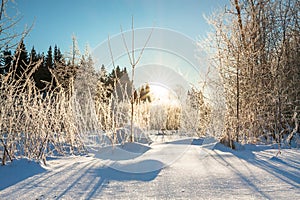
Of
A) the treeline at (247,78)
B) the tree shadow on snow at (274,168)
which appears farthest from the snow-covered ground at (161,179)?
the treeline at (247,78)

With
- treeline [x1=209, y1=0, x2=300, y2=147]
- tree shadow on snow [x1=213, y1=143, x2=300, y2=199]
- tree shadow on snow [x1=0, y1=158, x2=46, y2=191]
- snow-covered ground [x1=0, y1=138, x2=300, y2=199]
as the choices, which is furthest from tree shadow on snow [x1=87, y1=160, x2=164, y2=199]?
treeline [x1=209, y1=0, x2=300, y2=147]

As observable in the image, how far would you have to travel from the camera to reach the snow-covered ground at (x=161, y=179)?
1377 millimetres

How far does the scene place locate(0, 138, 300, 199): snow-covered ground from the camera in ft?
4.52

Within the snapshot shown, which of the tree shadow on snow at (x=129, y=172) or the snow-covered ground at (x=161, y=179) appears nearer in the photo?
the snow-covered ground at (x=161, y=179)

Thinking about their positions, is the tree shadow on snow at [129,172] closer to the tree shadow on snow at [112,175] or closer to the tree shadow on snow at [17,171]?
the tree shadow on snow at [112,175]

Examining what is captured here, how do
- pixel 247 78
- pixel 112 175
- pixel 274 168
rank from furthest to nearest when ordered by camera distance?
1. pixel 247 78
2. pixel 274 168
3. pixel 112 175

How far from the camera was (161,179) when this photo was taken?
5.50 ft

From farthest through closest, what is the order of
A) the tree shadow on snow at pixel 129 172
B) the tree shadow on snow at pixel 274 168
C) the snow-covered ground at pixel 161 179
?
the tree shadow on snow at pixel 129 172 → the tree shadow on snow at pixel 274 168 → the snow-covered ground at pixel 161 179

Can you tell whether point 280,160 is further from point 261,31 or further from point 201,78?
point 261,31

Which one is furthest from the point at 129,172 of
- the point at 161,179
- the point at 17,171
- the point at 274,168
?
the point at 274,168

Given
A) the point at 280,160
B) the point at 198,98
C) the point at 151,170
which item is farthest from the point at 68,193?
the point at 198,98

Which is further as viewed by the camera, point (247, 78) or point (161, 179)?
point (247, 78)

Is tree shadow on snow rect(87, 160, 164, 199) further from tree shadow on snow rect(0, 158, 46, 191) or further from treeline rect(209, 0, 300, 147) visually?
treeline rect(209, 0, 300, 147)

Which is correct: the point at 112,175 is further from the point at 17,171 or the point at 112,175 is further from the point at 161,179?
the point at 17,171
